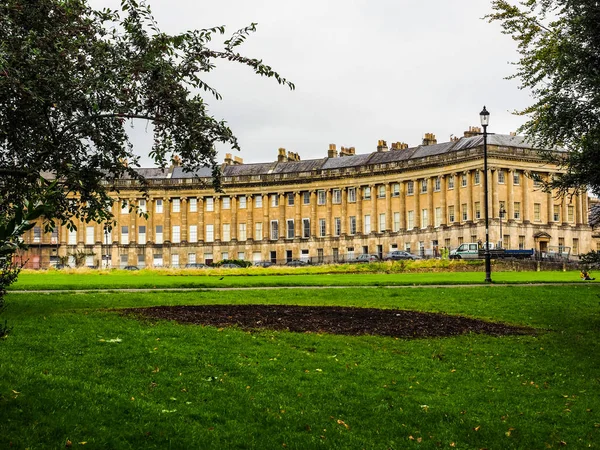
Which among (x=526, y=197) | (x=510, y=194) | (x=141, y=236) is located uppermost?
(x=510, y=194)

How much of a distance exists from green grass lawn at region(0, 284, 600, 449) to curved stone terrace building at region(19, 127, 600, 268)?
2447 inches

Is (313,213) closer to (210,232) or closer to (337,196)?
(337,196)

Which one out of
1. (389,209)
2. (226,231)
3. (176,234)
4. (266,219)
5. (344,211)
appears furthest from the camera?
(176,234)

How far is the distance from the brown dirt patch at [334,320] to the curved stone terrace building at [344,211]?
190ft

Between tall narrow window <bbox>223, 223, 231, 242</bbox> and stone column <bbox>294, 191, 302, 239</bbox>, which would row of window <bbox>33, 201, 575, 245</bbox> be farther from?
stone column <bbox>294, 191, 302, 239</bbox>

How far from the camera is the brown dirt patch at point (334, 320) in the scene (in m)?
16.4

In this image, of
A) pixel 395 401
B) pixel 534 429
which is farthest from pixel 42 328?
pixel 534 429

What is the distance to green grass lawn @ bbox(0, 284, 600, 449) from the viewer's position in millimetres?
9453

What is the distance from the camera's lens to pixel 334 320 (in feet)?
58.5

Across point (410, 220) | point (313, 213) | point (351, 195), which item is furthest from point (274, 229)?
point (410, 220)

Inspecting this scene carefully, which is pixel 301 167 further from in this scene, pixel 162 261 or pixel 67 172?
pixel 67 172

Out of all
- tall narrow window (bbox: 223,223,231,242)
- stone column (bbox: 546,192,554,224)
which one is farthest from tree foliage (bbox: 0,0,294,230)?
tall narrow window (bbox: 223,223,231,242)

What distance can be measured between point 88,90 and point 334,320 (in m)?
8.13

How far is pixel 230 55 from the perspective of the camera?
49.3 ft
